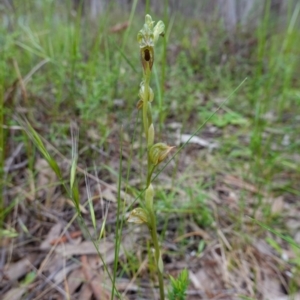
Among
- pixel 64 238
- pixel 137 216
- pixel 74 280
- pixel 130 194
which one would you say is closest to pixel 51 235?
pixel 64 238

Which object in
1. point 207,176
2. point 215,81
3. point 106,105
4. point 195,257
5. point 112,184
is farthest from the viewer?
point 215,81

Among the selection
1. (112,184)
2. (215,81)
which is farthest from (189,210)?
(215,81)

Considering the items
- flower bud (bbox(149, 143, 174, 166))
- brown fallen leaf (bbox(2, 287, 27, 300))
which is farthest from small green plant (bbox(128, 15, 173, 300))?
brown fallen leaf (bbox(2, 287, 27, 300))

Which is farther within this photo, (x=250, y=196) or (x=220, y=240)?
(x=250, y=196)

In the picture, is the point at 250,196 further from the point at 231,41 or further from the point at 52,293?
the point at 231,41

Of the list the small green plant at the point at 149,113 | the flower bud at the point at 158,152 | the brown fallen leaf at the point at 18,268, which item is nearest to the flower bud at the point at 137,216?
the small green plant at the point at 149,113

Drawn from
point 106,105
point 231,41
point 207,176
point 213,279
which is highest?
point 231,41

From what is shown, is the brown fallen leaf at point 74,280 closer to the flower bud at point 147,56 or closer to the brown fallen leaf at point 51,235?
the brown fallen leaf at point 51,235

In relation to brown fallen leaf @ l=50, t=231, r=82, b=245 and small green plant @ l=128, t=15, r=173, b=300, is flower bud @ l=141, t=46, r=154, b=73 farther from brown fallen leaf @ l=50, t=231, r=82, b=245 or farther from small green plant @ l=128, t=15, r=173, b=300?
brown fallen leaf @ l=50, t=231, r=82, b=245
